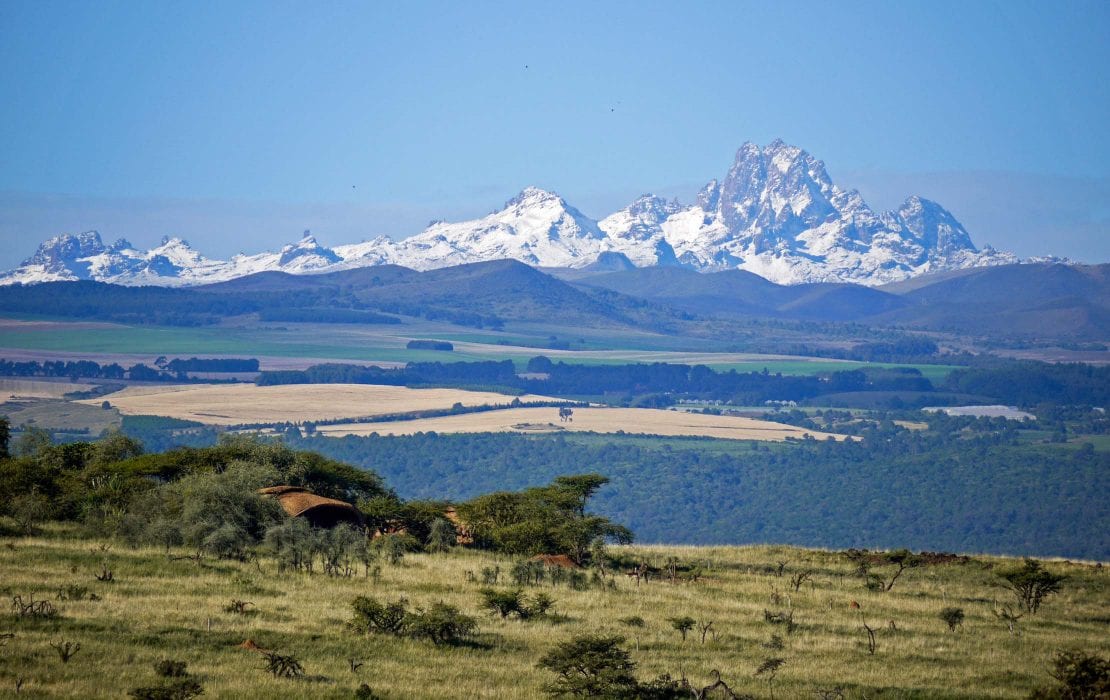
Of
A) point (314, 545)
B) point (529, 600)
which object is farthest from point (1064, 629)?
point (314, 545)

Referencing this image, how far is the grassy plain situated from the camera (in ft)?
95.1

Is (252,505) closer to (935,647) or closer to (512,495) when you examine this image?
(512,495)

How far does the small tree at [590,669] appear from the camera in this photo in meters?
29.2

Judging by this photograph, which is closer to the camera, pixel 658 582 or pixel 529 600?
pixel 529 600

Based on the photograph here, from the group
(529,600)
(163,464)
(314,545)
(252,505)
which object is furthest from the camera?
(163,464)

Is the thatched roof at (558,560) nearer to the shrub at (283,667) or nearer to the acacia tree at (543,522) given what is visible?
the acacia tree at (543,522)

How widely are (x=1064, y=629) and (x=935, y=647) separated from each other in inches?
285

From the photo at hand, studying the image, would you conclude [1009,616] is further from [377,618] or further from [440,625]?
[377,618]

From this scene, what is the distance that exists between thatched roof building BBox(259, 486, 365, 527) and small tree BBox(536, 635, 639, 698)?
2213 cm

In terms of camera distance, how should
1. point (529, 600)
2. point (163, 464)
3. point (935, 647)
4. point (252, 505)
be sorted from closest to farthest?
point (935, 647), point (529, 600), point (252, 505), point (163, 464)

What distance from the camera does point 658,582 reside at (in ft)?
155

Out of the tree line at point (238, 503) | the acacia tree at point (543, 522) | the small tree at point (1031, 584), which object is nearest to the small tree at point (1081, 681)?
the small tree at point (1031, 584)

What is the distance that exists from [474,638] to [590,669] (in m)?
5.83

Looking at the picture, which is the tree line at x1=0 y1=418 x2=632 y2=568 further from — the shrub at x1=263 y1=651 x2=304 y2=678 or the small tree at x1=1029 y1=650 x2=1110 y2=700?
the small tree at x1=1029 y1=650 x2=1110 y2=700
